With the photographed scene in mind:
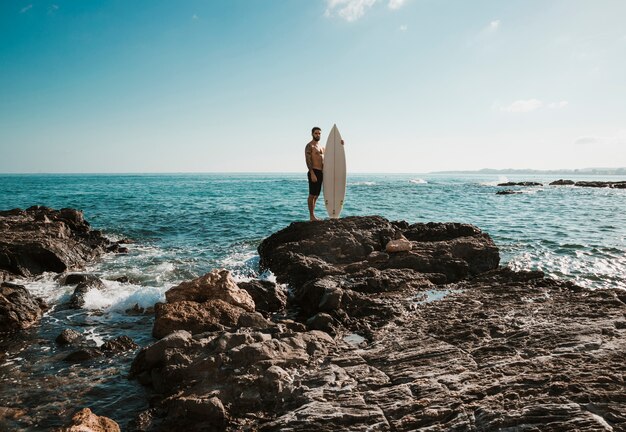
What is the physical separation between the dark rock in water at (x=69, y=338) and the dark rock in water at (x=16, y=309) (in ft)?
3.64

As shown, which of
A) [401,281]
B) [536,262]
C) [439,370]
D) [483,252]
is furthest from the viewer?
[536,262]

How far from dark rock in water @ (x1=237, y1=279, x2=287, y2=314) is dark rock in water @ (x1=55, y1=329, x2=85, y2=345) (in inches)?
122

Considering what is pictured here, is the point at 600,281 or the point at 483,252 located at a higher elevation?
the point at 483,252

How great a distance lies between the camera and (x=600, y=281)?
1055 centimetres

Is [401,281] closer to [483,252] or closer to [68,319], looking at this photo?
[483,252]

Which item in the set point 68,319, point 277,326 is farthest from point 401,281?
point 68,319

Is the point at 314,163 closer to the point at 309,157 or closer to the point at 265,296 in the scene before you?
the point at 309,157

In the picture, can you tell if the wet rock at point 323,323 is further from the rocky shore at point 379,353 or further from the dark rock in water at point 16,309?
the dark rock in water at point 16,309

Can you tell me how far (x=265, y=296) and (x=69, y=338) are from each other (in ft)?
11.8

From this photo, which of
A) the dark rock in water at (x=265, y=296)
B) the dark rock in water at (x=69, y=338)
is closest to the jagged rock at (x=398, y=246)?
the dark rock in water at (x=265, y=296)

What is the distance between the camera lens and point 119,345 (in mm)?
6426

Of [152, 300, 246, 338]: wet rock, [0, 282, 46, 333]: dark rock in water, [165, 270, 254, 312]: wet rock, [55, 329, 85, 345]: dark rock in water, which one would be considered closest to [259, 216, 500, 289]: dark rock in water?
[165, 270, 254, 312]: wet rock

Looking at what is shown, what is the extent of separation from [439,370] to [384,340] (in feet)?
4.15

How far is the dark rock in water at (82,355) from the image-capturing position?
235 inches
